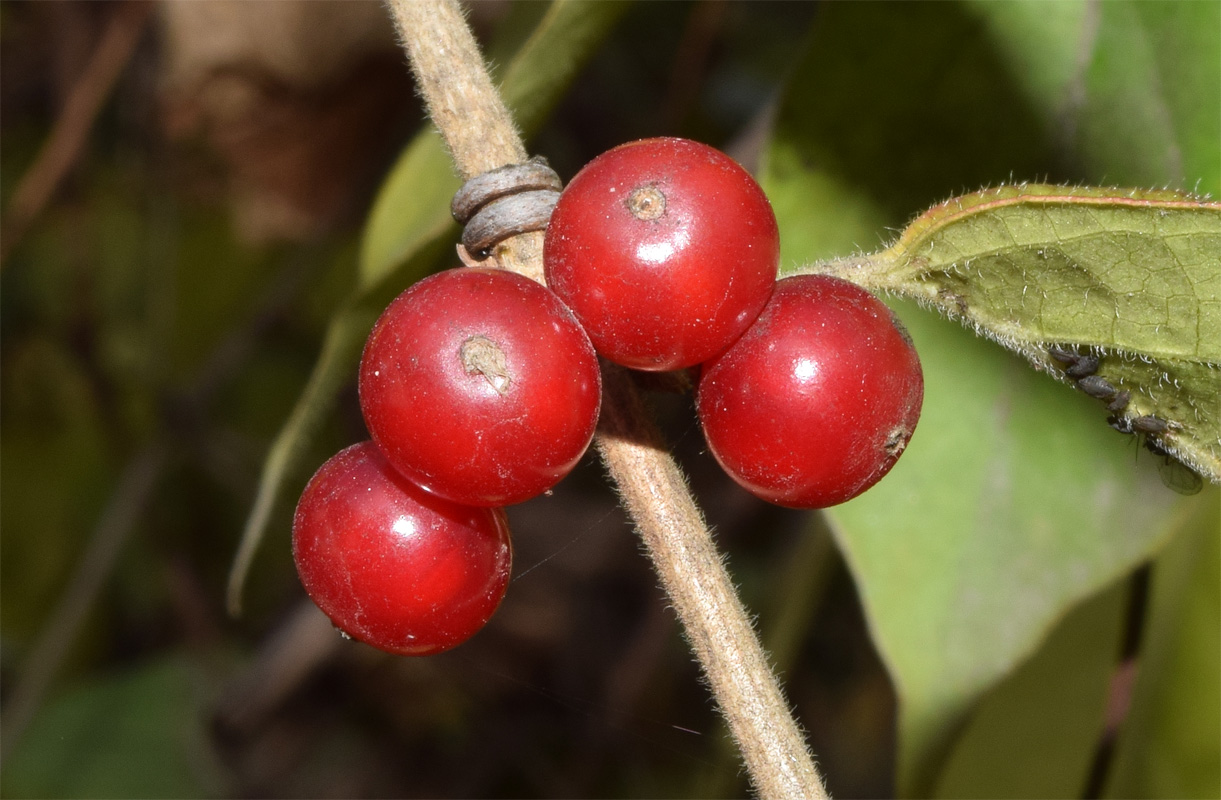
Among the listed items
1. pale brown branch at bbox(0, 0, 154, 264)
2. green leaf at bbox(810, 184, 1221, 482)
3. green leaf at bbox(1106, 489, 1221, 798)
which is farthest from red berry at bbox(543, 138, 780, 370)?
pale brown branch at bbox(0, 0, 154, 264)

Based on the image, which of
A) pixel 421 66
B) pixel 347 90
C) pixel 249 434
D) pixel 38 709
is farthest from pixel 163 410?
pixel 421 66

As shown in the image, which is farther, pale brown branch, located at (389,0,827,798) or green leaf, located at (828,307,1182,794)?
green leaf, located at (828,307,1182,794)

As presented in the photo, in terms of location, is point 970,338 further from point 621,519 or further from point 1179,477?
point 621,519

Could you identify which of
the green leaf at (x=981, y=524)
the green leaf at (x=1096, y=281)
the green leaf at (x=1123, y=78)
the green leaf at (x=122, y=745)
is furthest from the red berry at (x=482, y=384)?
the green leaf at (x=122, y=745)

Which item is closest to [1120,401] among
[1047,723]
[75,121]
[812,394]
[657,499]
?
[812,394]

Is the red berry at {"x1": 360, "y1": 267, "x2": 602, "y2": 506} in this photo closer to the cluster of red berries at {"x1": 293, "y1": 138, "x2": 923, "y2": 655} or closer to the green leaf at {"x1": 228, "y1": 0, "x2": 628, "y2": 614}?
the cluster of red berries at {"x1": 293, "y1": 138, "x2": 923, "y2": 655}

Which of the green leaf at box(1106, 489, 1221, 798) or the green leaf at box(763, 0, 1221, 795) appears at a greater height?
the green leaf at box(763, 0, 1221, 795)
